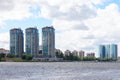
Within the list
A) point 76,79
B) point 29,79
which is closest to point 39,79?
point 29,79

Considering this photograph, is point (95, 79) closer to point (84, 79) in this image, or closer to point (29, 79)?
point (84, 79)

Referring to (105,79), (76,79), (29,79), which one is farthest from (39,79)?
(105,79)

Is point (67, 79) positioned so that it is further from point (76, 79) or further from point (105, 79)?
point (105, 79)

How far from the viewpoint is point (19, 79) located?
81.9 m

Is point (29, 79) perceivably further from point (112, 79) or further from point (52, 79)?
point (112, 79)

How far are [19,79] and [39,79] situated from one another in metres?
4.41

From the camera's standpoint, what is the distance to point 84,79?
274 feet

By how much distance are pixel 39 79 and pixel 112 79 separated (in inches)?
622

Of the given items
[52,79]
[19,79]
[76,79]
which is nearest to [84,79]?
[76,79]

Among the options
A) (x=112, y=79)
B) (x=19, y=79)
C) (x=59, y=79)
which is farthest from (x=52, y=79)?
(x=112, y=79)

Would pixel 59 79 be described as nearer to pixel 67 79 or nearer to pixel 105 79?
pixel 67 79

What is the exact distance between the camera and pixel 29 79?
3214 inches

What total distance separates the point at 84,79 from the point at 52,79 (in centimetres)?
741

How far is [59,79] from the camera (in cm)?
8100
